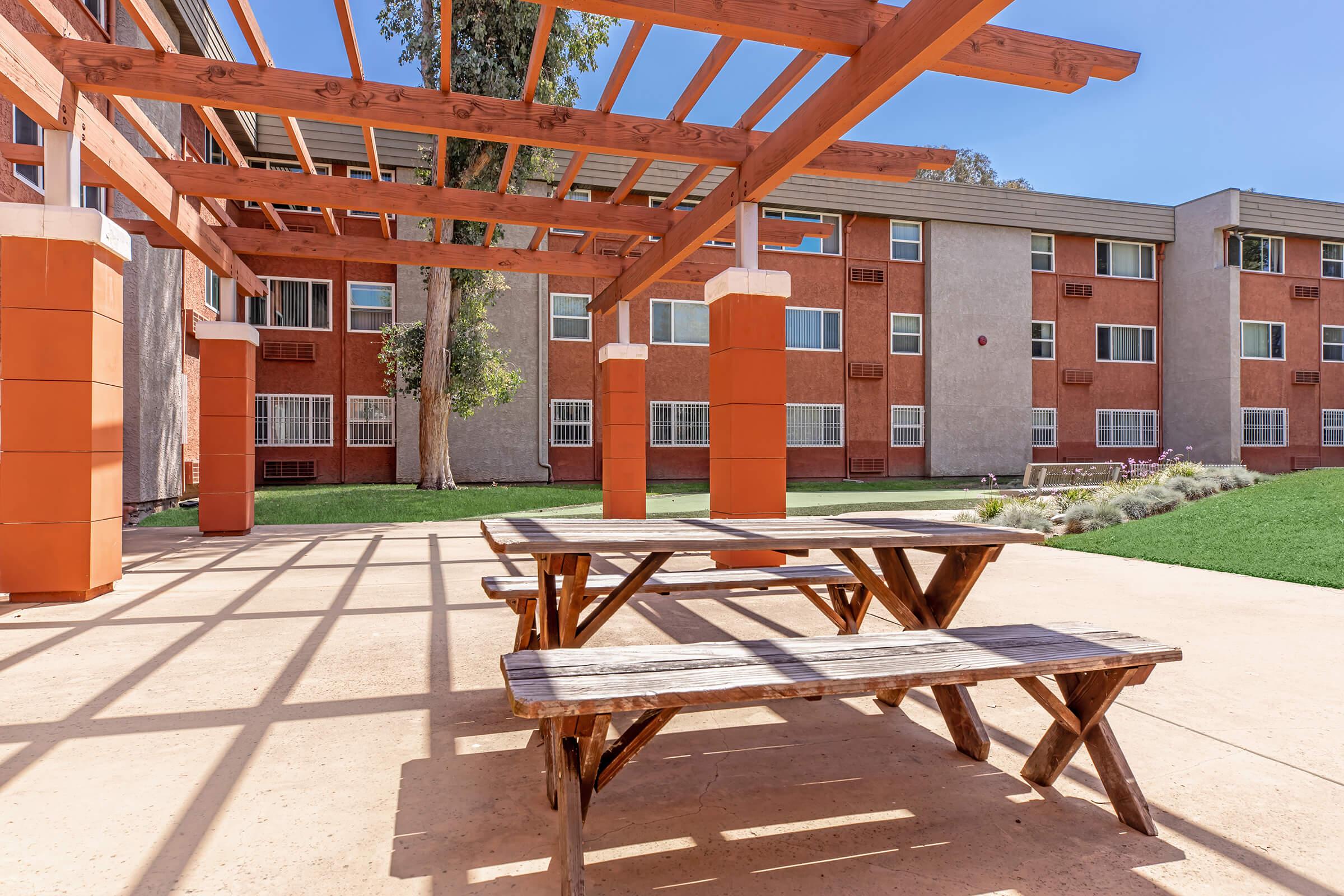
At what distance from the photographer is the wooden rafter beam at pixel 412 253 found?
30.3 feet

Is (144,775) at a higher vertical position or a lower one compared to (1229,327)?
lower

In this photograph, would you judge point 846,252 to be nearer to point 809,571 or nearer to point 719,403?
point 719,403

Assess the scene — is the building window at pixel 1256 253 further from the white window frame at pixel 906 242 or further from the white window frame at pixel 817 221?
the white window frame at pixel 817 221

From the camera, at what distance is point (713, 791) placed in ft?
8.61

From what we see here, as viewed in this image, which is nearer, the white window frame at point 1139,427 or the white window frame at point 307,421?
the white window frame at point 307,421

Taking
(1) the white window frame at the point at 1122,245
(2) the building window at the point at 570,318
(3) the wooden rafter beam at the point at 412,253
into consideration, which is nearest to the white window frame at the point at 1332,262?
(1) the white window frame at the point at 1122,245

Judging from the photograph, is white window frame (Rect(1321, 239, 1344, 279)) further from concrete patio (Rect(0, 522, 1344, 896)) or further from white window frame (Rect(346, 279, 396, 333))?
white window frame (Rect(346, 279, 396, 333))

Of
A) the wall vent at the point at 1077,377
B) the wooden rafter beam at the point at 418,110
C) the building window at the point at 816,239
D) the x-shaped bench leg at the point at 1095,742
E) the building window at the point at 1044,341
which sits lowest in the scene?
the x-shaped bench leg at the point at 1095,742

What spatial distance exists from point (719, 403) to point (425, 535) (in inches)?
200

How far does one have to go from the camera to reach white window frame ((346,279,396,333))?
63.5 ft

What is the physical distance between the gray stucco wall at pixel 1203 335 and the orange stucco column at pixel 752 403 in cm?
2360

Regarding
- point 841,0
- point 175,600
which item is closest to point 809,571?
point 841,0

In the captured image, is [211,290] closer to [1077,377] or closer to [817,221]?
[817,221]

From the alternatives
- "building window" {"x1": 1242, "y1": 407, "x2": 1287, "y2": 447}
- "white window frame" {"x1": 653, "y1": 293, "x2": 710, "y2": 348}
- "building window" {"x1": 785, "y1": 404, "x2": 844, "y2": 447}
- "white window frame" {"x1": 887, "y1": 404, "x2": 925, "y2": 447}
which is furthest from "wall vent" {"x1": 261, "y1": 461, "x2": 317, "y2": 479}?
"building window" {"x1": 1242, "y1": 407, "x2": 1287, "y2": 447}
